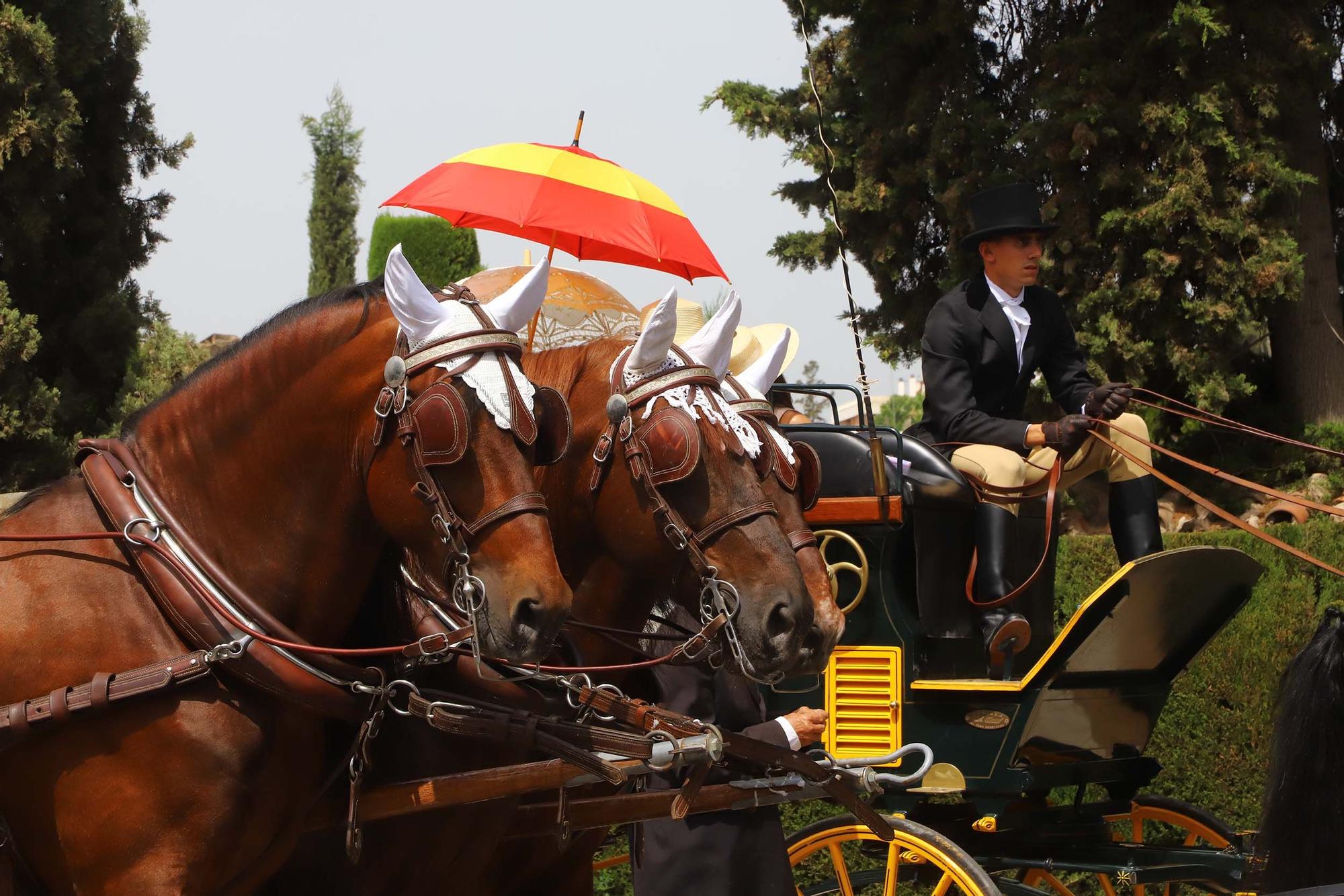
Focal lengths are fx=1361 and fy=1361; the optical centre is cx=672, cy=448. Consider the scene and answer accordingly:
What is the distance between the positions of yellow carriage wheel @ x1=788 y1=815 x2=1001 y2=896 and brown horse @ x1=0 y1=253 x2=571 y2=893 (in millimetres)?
1941

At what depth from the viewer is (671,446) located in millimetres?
3076

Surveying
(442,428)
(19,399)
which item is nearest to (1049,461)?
(442,428)

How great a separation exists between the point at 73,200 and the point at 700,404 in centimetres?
730

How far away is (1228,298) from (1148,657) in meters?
4.69

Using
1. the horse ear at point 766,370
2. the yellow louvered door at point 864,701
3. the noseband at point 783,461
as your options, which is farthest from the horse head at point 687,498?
the yellow louvered door at point 864,701

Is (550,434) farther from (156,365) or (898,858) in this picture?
(156,365)

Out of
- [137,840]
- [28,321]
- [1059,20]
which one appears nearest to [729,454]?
[137,840]

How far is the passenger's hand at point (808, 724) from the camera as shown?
377 centimetres

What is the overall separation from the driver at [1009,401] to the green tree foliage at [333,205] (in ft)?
59.6

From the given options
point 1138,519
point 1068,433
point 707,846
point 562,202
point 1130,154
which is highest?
point 1130,154

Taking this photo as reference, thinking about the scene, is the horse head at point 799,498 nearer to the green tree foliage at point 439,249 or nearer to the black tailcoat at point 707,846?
the black tailcoat at point 707,846

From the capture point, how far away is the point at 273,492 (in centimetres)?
260

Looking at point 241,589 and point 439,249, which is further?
point 439,249

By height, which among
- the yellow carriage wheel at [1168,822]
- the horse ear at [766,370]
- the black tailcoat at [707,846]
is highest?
the horse ear at [766,370]
